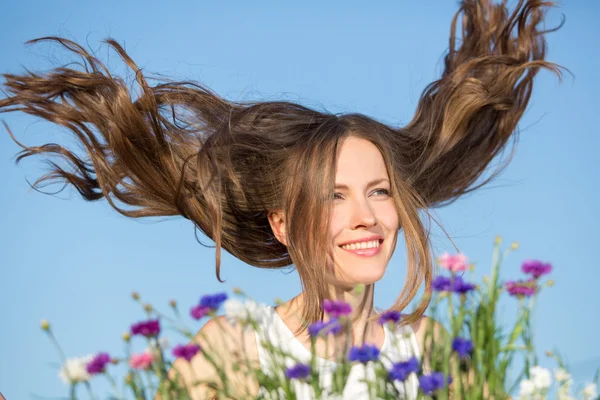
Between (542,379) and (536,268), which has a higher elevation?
(536,268)

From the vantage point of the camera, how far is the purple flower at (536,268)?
1774mm

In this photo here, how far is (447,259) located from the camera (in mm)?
1839

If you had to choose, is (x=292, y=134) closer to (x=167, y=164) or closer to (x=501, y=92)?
(x=167, y=164)

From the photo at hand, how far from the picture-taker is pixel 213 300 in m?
1.68

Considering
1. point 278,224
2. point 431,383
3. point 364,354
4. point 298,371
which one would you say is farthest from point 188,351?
point 278,224

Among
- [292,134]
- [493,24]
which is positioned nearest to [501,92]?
[493,24]

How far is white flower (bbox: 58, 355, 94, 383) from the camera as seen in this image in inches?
63.8

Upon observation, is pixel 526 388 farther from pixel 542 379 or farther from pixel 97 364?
pixel 97 364

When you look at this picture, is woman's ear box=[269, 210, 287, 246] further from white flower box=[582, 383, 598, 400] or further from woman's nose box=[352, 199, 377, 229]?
white flower box=[582, 383, 598, 400]

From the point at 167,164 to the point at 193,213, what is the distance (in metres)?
0.28

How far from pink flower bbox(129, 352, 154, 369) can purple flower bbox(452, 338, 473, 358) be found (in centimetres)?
62

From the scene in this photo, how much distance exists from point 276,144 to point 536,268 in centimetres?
208

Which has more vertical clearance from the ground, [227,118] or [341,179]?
[227,118]

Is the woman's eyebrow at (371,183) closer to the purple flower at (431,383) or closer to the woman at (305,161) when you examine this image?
the woman at (305,161)
